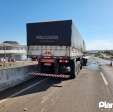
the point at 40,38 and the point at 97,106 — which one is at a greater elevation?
the point at 40,38

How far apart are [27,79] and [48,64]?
180 cm

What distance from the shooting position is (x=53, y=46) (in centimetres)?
1426

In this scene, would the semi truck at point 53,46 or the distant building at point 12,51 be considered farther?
the distant building at point 12,51

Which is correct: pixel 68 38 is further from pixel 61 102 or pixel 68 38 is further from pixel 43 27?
pixel 61 102

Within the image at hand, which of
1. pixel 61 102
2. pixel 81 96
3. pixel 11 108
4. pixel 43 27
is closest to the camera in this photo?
pixel 11 108

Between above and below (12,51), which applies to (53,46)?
below

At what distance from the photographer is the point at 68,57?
13.9 m

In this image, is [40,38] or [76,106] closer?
[76,106]

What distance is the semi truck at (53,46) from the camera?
46.3ft

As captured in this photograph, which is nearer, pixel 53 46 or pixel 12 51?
pixel 53 46

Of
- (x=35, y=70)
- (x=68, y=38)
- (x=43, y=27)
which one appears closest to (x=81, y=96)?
(x=68, y=38)

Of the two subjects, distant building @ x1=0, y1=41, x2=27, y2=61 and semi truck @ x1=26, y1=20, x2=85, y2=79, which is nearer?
semi truck @ x1=26, y1=20, x2=85, y2=79

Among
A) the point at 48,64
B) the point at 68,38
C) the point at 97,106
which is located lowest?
the point at 97,106

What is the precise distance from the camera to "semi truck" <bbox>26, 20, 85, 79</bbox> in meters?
14.1
